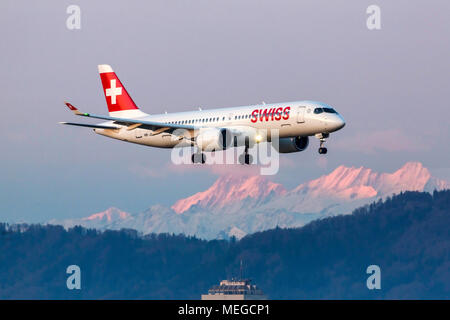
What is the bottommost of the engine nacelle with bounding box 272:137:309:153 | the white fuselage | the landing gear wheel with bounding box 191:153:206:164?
the landing gear wheel with bounding box 191:153:206:164

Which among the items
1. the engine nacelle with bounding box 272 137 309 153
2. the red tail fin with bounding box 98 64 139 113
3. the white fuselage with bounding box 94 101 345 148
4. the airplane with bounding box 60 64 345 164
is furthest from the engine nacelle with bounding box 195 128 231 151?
the red tail fin with bounding box 98 64 139 113

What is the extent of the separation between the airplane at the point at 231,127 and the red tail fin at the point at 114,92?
3.78 meters

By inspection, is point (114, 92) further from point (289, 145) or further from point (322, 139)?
point (322, 139)

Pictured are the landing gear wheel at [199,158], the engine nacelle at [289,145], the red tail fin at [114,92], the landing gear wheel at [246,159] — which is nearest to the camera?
the engine nacelle at [289,145]

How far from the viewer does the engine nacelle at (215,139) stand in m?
88.9

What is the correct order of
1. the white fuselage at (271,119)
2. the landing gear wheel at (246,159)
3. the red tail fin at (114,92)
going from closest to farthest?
the white fuselage at (271,119)
the landing gear wheel at (246,159)
the red tail fin at (114,92)

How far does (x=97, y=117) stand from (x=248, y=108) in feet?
45.0

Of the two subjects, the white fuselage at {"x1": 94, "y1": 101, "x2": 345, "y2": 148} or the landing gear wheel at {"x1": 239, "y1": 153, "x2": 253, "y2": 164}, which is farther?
the landing gear wheel at {"x1": 239, "y1": 153, "x2": 253, "y2": 164}

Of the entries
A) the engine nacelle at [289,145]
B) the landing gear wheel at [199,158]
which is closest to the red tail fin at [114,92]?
the landing gear wheel at [199,158]

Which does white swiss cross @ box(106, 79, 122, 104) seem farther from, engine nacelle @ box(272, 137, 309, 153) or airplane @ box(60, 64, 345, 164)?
engine nacelle @ box(272, 137, 309, 153)

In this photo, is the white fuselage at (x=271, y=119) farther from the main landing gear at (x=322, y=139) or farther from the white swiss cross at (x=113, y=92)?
the white swiss cross at (x=113, y=92)

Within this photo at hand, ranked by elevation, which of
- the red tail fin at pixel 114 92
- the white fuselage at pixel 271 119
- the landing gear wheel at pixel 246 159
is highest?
the red tail fin at pixel 114 92

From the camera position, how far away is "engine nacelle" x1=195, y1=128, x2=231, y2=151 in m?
88.9
